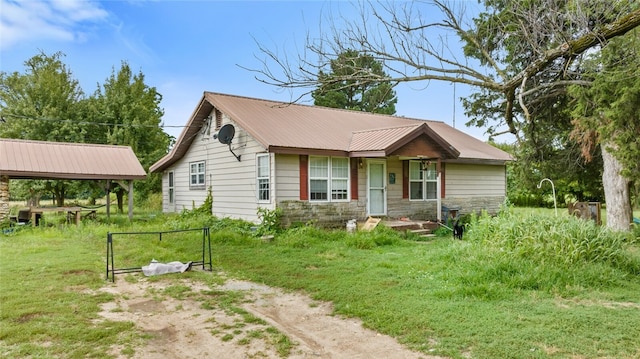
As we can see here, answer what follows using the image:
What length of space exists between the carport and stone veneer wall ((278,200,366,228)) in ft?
22.3

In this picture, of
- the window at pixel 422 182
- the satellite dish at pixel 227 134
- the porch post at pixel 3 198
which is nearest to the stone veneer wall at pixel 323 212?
the window at pixel 422 182

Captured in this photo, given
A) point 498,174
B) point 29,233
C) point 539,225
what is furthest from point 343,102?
point 539,225

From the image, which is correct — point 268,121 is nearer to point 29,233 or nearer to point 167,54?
point 167,54

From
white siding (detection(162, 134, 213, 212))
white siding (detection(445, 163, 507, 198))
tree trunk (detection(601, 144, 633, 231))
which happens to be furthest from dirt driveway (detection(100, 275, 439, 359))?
white siding (detection(445, 163, 507, 198))

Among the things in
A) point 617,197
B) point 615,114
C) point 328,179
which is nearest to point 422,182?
point 328,179

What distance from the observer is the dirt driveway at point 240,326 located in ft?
12.7

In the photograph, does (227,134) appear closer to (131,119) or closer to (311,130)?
(311,130)

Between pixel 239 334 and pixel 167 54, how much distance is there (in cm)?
1071

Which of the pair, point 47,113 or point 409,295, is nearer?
point 409,295

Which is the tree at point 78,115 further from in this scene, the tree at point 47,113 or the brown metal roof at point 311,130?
the brown metal roof at point 311,130

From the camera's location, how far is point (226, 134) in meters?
13.3

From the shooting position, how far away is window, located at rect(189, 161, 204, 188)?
15.8 m

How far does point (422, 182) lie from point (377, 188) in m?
2.15

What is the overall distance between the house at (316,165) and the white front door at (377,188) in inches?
1.3
